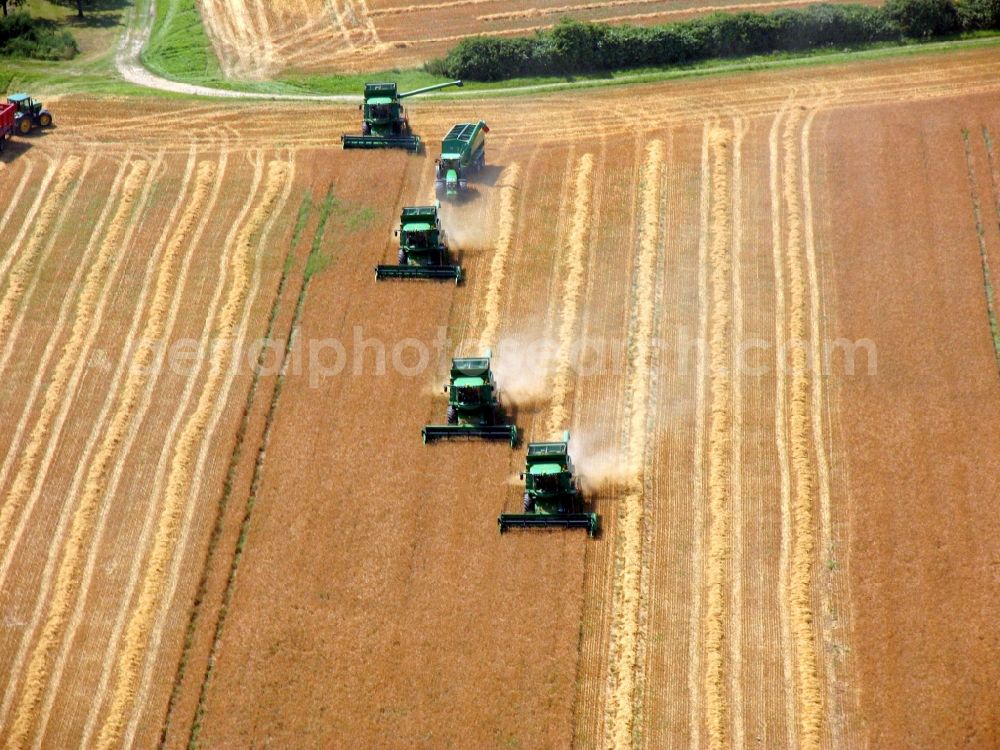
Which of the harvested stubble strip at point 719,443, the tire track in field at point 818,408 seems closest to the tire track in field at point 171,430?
the harvested stubble strip at point 719,443

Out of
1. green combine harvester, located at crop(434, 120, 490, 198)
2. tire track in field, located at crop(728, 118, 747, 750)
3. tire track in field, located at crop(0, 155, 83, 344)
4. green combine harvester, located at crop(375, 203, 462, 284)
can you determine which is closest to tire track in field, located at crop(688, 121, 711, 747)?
tire track in field, located at crop(728, 118, 747, 750)

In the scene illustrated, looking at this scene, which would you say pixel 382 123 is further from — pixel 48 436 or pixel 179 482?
pixel 179 482

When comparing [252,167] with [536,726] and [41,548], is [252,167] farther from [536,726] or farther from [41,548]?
[536,726]

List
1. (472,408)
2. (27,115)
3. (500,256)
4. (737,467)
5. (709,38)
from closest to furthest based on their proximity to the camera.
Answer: (737,467) → (472,408) → (500,256) → (27,115) → (709,38)

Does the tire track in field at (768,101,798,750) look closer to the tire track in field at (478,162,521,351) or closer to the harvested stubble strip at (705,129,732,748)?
the harvested stubble strip at (705,129,732,748)

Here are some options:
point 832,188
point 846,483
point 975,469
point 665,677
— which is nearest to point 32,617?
point 665,677

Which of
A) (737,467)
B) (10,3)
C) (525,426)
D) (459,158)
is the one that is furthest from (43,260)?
(737,467)

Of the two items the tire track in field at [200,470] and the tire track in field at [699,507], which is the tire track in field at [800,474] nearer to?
the tire track in field at [699,507]
